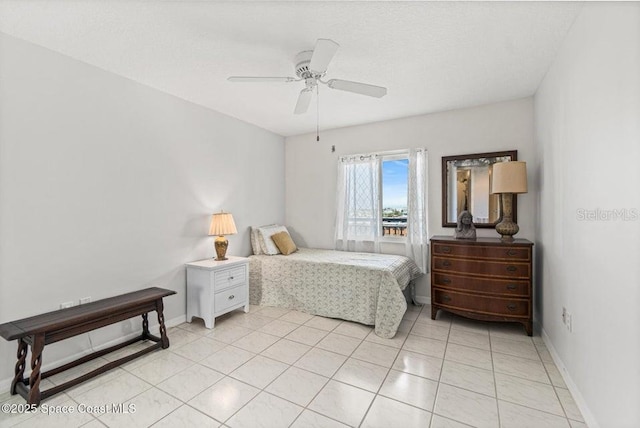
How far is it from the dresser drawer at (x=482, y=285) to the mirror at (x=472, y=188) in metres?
0.74

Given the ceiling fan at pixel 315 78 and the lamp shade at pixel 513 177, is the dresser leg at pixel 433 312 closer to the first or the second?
the lamp shade at pixel 513 177

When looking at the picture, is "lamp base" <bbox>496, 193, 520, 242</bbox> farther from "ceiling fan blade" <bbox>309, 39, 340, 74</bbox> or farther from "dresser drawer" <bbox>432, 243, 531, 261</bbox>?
"ceiling fan blade" <bbox>309, 39, 340, 74</bbox>

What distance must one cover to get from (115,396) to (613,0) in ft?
12.0

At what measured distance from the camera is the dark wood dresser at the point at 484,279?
9.10 feet

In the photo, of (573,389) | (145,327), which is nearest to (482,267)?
(573,389)

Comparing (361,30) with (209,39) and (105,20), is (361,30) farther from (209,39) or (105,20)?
(105,20)

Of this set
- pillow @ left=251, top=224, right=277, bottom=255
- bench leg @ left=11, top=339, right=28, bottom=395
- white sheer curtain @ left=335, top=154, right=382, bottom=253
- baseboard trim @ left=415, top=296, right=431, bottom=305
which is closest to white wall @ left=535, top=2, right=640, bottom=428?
baseboard trim @ left=415, top=296, right=431, bottom=305

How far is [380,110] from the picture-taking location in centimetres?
356

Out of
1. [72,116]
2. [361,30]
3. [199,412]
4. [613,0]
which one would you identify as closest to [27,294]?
[72,116]

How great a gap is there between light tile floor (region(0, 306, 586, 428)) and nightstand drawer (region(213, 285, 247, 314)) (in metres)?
0.29

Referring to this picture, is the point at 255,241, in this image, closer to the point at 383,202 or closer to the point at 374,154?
the point at 383,202

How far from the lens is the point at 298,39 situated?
80.3 inches

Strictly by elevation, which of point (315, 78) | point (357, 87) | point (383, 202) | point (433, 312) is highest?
point (315, 78)

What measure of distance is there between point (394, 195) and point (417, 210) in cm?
40
